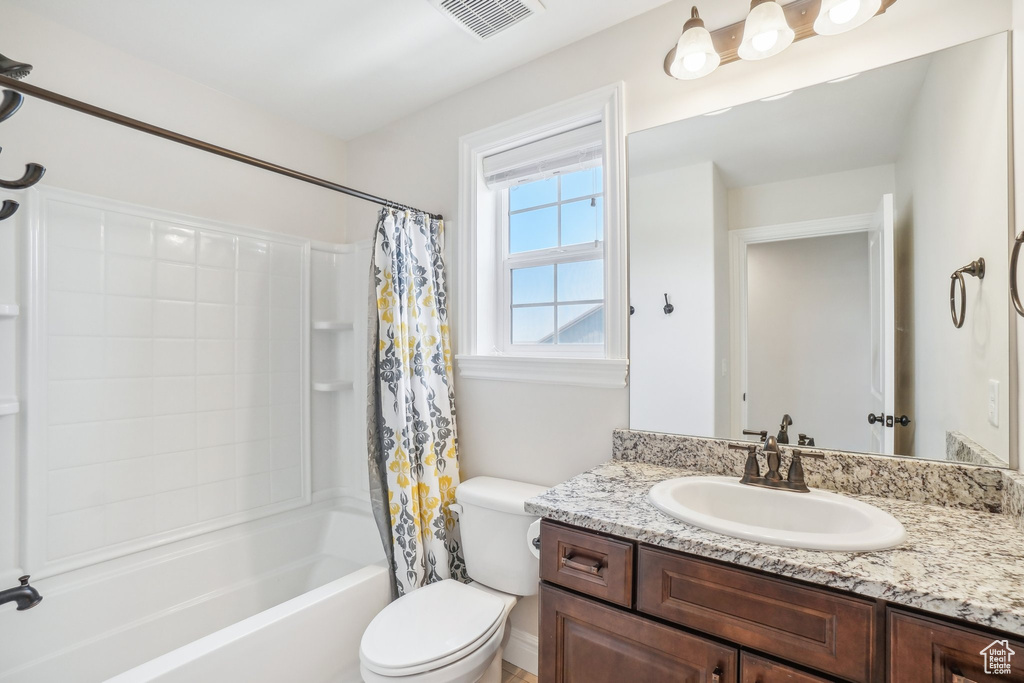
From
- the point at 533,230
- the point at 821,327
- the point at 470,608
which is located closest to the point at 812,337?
the point at 821,327

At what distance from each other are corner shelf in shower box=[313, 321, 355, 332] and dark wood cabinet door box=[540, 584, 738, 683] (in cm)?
177

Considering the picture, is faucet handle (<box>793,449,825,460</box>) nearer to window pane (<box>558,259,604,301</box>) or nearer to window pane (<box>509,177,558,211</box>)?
window pane (<box>558,259,604,301</box>)

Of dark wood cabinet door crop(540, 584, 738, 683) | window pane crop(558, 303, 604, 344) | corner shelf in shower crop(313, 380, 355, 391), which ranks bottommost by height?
dark wood cabinet door crop(540, 584, 738, 683)

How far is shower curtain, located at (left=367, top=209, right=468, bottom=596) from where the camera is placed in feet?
6.04

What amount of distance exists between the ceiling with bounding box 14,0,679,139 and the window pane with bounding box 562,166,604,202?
44cm

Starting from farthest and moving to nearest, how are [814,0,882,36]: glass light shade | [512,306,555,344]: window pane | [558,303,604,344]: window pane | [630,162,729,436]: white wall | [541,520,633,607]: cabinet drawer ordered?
[512,306,555,344]: window pane, [558,303,604,344]: window pane, [630,162,729,436]: white wall, [814,0,882,36]: glass light shade, [541,520,633,607]: cabinet drawer

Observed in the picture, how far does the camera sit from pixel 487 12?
162 cm

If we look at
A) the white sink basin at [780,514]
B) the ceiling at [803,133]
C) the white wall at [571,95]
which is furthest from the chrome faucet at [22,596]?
the ceiling at [803,133]

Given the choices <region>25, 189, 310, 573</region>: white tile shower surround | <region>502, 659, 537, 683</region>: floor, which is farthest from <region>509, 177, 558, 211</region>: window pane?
<region>502, 659, 537, 683</region>: floor

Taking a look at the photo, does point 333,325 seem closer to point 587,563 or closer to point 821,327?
point 587,563

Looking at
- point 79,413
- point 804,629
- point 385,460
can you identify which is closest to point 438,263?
point 385,460

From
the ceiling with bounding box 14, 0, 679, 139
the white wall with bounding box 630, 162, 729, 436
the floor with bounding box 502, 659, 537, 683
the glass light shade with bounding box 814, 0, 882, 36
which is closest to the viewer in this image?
the glass light shade with bounding box 814, 0, 882, 36

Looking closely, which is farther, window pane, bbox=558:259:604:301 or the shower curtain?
window pane, bbox=558:259:604:301

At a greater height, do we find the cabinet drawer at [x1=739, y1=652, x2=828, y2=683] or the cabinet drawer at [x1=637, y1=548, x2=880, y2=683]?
the cabinet drawer at [x1=637, y1=548, x2=880, y2=683]
